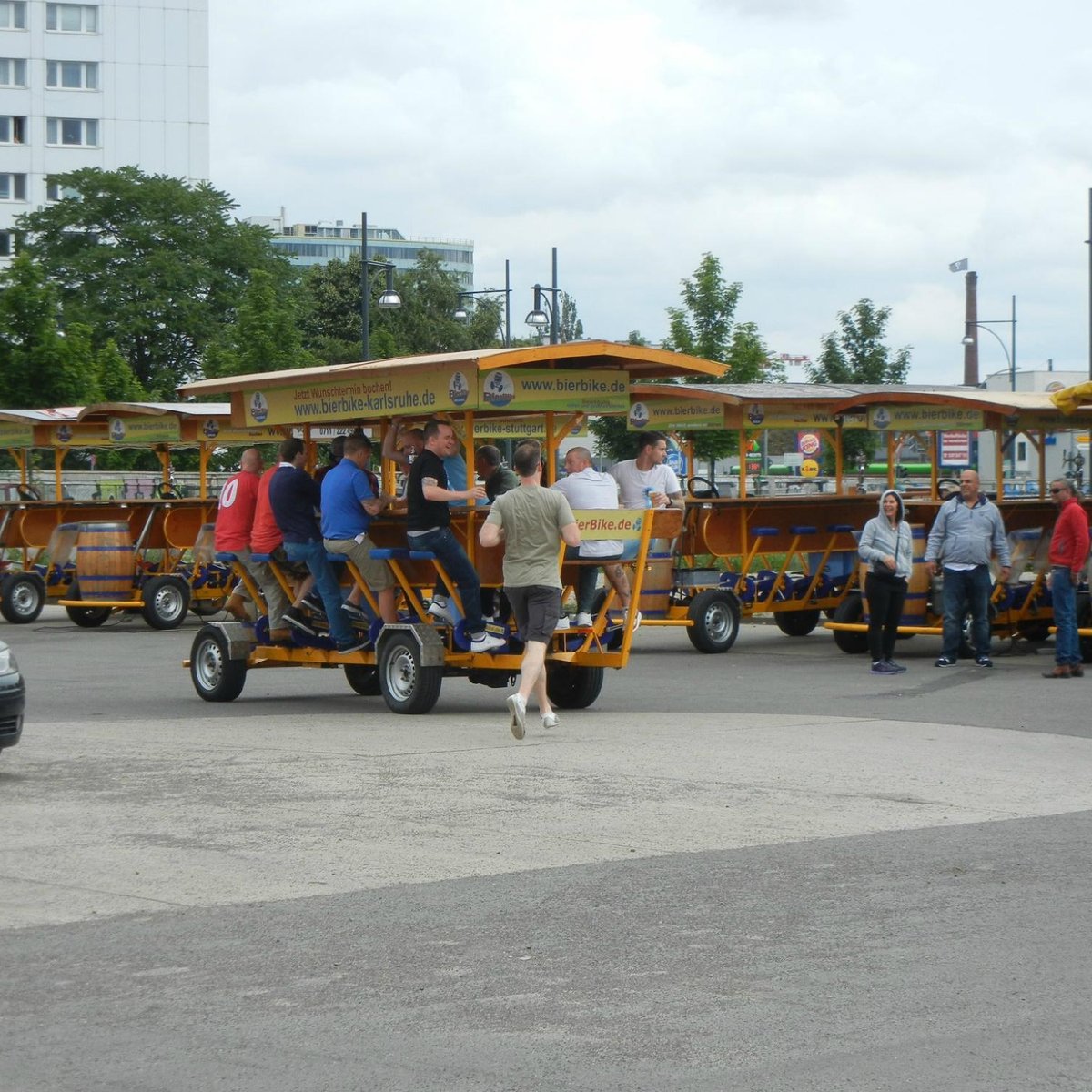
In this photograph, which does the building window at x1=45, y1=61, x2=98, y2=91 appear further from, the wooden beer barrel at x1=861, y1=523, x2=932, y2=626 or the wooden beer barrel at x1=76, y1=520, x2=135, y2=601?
the wooden beer barrel at x1=861, y1=523, x2=932, y2=626

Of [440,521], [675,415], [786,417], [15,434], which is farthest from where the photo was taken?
[15,434]

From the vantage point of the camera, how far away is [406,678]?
47.5 ft

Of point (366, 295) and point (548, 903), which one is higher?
point (366, 295)

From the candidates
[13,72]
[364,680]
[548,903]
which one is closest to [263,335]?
[364,680]

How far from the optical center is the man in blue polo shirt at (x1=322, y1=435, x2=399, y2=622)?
14547mm

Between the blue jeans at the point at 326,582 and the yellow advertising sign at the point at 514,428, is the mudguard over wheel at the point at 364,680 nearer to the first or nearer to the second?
the blue jeans at the point at 326,582

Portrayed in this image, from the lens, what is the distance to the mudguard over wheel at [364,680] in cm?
1625

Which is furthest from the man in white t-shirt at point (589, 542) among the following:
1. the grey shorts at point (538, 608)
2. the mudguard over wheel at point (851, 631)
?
the mudguard over wheel at point (851, 631)

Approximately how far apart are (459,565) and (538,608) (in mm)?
1055

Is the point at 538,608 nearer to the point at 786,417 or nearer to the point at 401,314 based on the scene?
the point at 786,417

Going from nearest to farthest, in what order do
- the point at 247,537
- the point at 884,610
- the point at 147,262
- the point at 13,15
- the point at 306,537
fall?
the point at 306,537
the point at 247,537
the point at 884,610
the point at 147,262
the point at 13,15

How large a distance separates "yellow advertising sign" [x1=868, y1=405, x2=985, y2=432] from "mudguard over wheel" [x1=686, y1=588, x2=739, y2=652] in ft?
8.34

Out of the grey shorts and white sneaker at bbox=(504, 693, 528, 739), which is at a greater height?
the grey shorts

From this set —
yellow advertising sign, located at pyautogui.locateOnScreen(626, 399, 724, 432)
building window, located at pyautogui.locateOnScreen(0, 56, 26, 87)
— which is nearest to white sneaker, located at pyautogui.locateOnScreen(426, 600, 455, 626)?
yellow advertising sign, located at pyautogui.locateOnScreen(626, 399, 724, 432)
